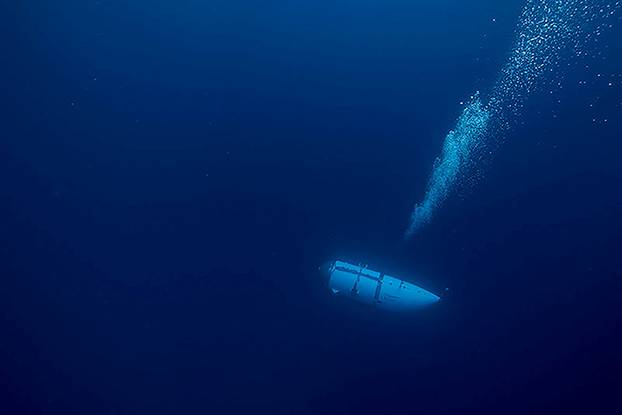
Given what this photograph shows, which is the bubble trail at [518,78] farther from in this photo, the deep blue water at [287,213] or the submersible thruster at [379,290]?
the submersible thruster at [379,290]

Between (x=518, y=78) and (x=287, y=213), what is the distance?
25.0 ft

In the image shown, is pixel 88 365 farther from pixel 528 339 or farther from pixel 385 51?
pixel 528 339

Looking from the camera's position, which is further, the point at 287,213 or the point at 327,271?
the point at 287,213

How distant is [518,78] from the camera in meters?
10.4

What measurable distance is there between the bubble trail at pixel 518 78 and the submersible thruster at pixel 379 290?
275 cm

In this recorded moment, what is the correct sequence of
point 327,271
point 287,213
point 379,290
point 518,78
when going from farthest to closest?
point 287,213 → point 518,78 → point 327,271 → point 379,290

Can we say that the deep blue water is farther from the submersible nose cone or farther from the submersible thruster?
the submersible thruster

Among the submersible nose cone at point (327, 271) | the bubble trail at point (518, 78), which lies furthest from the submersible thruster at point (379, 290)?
the bubble trail at point (518, 78)

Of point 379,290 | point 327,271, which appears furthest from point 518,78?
point 327,271

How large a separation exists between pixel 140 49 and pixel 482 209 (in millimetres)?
11144

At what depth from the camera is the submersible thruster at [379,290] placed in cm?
880

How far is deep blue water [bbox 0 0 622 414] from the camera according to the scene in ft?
33.3

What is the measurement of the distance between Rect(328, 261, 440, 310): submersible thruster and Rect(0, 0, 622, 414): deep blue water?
1.79 meters

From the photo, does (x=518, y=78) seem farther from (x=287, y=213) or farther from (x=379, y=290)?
(x=287, y=213)
